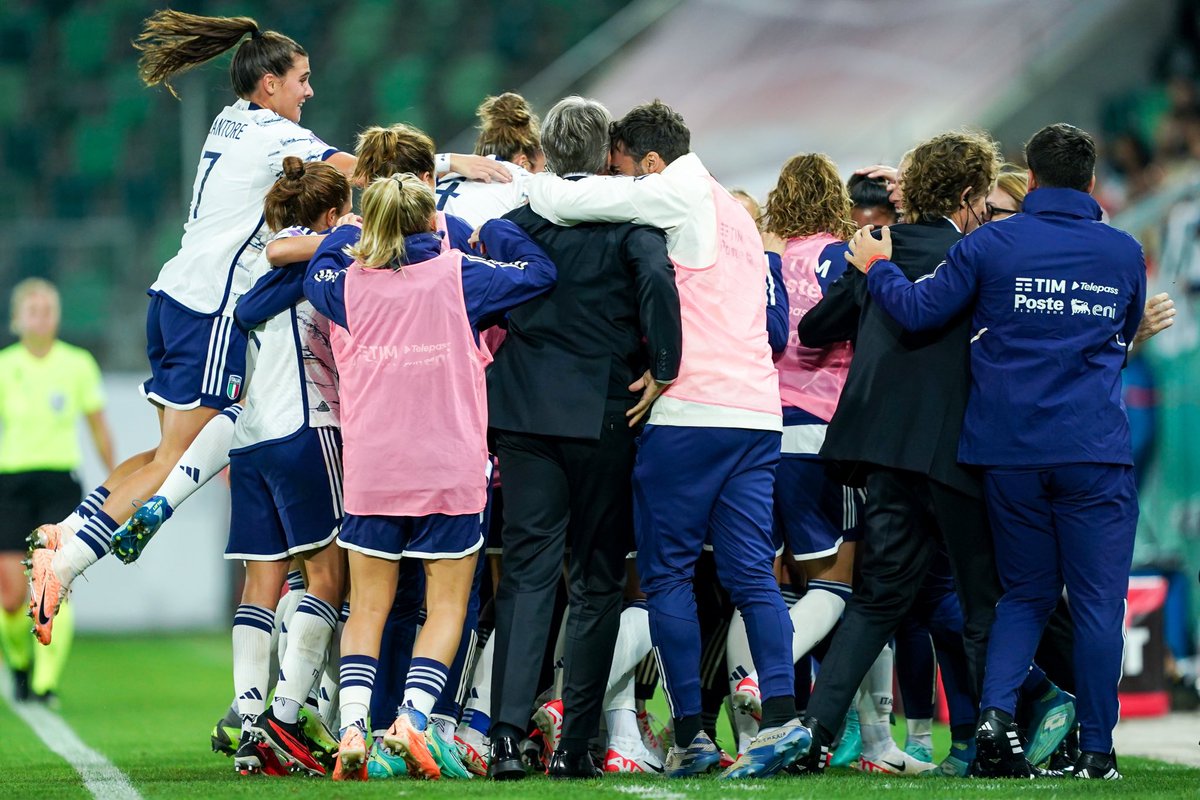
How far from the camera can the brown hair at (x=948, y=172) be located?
5668mm

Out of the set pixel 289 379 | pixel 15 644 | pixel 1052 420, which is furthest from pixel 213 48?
pixel 15 644

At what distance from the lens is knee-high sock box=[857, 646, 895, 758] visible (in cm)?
610

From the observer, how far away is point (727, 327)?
215 inches

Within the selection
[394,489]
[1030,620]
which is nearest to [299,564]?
[394,489]

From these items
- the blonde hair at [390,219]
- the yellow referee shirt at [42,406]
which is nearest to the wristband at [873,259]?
the blonde hair at [390,219]

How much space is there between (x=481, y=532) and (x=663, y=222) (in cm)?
121

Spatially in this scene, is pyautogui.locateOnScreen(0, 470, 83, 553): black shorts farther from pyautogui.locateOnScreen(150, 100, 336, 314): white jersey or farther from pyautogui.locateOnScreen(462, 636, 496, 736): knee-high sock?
pyautogui.locateOnScreen(462, 636, 496, 736): knee-high sock

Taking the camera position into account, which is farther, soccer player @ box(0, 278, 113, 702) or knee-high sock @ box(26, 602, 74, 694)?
soccer player @ box(0, 278, 113, 702)

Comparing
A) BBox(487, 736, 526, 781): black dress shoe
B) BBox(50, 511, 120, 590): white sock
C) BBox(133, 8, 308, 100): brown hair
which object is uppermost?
BBox(133, 8, 308, 100): brown hair

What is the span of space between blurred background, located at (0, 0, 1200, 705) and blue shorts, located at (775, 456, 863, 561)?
4184 mm

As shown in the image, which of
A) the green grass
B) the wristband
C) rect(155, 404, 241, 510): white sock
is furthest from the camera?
rect(155, 404, 241, 510): white sock

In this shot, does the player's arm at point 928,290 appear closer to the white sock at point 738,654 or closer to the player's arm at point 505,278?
the player's arm at point 505,278

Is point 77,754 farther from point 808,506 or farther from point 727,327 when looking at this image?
point 727,327

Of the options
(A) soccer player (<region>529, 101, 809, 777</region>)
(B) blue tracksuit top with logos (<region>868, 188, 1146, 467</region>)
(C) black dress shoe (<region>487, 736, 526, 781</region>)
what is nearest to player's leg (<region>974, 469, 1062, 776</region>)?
(B) blue tracksuit top with logos (<region>868, 188, 1146, 467</region>)
